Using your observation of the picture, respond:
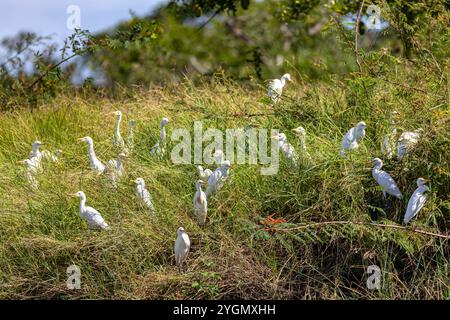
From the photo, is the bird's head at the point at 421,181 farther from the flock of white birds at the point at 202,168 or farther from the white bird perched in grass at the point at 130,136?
the white bird perched in grass at the point at 130,136

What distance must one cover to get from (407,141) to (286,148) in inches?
29.9

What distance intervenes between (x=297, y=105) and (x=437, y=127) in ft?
3.78

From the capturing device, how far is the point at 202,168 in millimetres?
6449

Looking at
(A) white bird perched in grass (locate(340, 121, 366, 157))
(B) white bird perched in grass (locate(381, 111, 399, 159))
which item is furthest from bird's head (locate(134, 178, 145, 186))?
(B) white bird perched in grass (locate(381, 111, 399, 159))

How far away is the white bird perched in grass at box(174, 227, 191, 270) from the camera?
18.6 feet

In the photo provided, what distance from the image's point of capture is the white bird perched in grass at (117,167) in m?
6.43

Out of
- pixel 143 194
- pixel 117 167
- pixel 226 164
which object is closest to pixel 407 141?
pixel 226 164

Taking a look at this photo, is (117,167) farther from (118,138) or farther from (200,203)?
(200,203)

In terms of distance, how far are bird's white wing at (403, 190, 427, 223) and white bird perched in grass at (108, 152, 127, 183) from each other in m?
1.83

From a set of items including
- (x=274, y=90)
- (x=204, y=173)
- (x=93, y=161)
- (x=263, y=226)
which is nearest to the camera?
(x=263, y=226)

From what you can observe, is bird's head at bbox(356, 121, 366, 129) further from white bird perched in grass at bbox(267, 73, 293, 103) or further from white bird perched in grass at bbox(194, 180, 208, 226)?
white bird perched in grass at bbox(194, 180, 208, 226)

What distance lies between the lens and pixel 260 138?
6.70 metres
